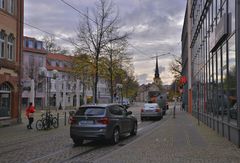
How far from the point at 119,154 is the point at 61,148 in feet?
10.7

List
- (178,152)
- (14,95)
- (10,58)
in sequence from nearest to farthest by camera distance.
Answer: (178,152)
(10,58)
(14,95)

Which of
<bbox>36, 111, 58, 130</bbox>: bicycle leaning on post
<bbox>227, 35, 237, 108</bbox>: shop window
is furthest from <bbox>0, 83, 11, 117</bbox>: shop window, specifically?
<bbox>227, 35, 237, 108</bbox>: shop window

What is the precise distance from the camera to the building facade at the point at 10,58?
2624cm

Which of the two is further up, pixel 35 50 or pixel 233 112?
pixel 35 50

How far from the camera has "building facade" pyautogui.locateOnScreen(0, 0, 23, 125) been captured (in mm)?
26241

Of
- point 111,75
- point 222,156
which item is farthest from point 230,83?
point 111,75

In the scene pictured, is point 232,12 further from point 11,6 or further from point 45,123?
point 11,6

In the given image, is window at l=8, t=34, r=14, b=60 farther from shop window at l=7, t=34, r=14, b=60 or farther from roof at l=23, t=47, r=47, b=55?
roof at l=23, t=47, r=47, b=55

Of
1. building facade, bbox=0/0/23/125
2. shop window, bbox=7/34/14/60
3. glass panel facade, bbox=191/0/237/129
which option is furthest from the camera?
shop window, bbox=7/34/14/60

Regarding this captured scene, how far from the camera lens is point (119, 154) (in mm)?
12414

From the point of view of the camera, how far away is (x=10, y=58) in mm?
27828

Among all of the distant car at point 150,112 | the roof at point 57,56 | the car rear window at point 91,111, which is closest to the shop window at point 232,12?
the car rear window at point 91,111

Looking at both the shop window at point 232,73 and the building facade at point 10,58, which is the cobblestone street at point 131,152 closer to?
the shop window at point 232,73

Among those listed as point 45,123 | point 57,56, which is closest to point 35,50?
point 57,56
